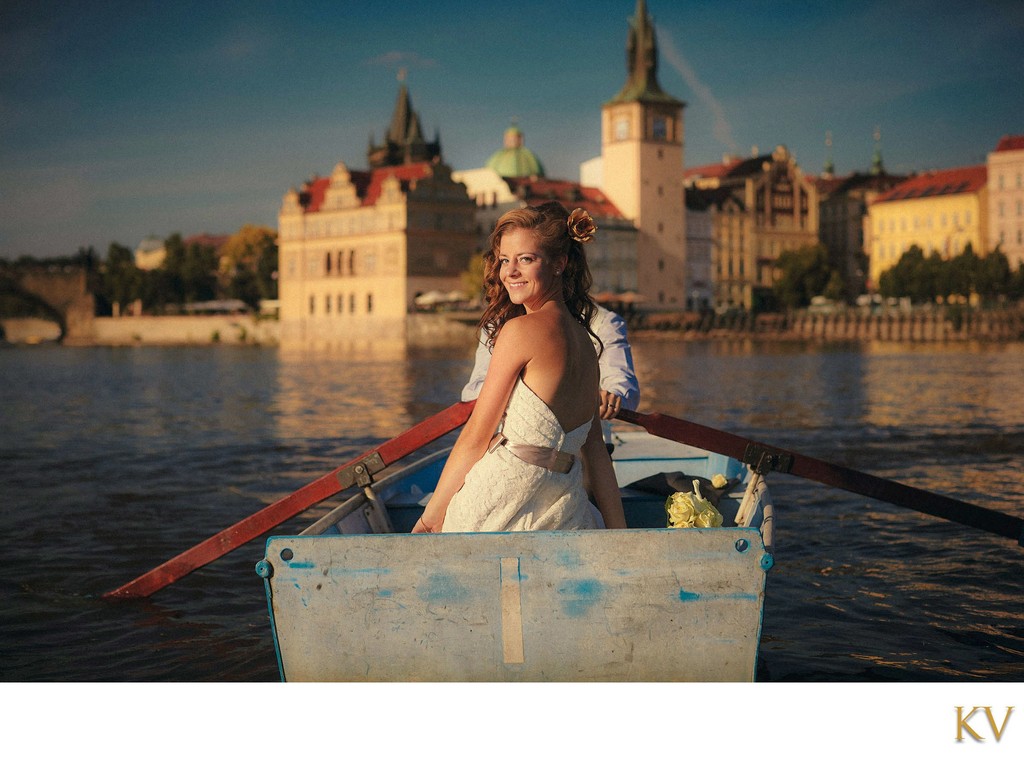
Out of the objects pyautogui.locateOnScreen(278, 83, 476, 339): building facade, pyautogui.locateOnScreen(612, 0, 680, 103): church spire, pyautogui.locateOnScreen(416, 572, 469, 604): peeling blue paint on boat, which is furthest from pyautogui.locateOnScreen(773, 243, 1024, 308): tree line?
pyautogui.locateOnScreen(416, 572, 469, 604): peeling blue paint on boat

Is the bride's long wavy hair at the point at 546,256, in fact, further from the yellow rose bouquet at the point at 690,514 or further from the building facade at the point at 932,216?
the building facade at the point at 932,216

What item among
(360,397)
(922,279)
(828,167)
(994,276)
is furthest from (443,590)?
(828,167)

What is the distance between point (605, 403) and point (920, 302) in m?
61.2

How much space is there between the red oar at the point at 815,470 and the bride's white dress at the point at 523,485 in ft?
1.98

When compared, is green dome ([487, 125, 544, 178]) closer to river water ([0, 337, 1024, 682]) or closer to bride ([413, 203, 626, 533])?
river water ([0, 337, 1024, 682])

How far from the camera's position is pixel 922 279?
60531 millimetres

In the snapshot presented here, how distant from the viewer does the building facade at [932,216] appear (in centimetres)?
6819

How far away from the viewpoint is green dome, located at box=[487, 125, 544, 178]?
79.5 meters

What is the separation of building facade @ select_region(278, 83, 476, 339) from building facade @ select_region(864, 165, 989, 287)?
23.8 meters

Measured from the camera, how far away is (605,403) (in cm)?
384

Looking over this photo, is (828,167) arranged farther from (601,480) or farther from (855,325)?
(601,480)
